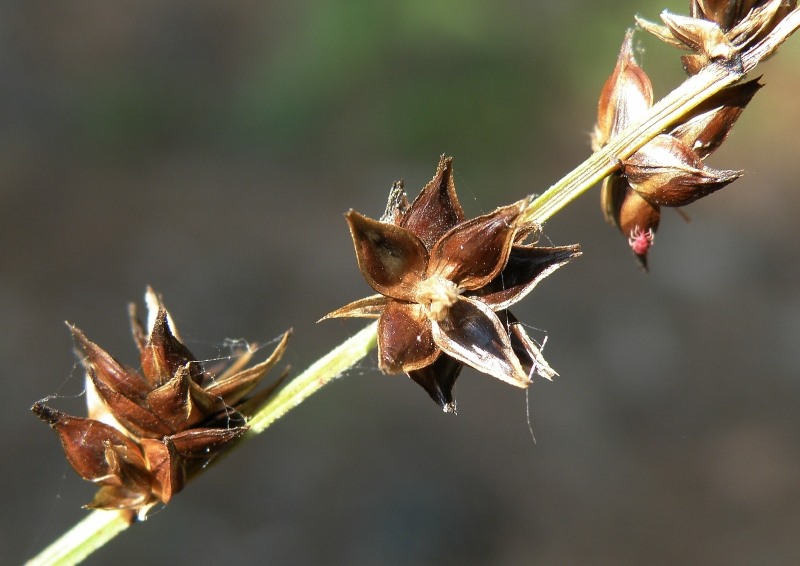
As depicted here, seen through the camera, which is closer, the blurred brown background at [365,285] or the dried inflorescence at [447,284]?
the dried inflorescence at [447,284]

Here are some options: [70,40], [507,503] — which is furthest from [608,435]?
[70,40]

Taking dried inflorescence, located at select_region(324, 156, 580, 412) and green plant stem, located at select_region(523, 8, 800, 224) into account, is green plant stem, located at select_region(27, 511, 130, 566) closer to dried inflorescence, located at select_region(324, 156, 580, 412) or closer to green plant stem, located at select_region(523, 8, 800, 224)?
dried inflorescence, located at select_region(324, 156, 580, 412)

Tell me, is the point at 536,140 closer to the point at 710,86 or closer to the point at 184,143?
the point at 184,143

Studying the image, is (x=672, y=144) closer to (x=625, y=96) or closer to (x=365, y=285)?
(x=625, y=96)

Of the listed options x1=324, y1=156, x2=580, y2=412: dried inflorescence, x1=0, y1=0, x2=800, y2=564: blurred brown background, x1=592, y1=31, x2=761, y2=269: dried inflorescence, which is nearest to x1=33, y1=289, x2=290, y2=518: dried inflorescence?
x1=324, y1=156, x2=580, y2=412: dried inflorescence

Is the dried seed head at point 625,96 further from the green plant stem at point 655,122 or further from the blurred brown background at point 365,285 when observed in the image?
the blurred brown background at point 365,285

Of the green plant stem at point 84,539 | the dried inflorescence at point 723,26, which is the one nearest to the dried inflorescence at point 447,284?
the dried inflorescence at point 723,26
